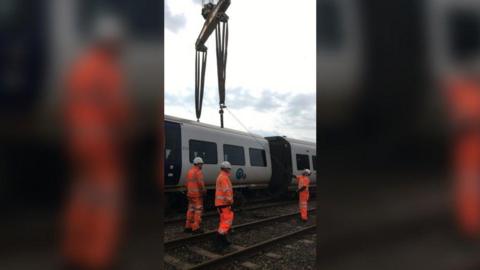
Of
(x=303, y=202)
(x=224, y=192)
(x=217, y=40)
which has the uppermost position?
(x=217, y=40)

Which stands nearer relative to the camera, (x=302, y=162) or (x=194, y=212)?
(x=194, y=212)

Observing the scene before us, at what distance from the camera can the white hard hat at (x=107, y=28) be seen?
3.49ft

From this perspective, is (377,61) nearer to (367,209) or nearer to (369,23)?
(369,23)

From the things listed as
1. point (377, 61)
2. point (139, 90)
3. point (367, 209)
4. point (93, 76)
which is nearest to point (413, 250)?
point (367, 209)

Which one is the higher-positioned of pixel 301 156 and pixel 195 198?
pixel 301 156

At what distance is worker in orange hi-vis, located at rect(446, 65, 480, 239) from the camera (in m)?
0.94

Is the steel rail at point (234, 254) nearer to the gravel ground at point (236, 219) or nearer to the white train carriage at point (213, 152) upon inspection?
the gravel ground at point (236, 219)

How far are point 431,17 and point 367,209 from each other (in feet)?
2.10

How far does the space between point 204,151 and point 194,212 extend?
3.03 meters

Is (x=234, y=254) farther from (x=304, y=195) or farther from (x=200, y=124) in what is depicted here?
(x=200, y=124)

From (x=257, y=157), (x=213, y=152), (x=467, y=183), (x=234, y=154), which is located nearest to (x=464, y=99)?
(x=467, y=183)

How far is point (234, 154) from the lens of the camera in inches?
447

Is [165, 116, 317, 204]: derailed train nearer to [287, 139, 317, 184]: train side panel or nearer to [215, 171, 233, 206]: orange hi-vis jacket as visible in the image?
[287, 139, 317, 184]: train side panel

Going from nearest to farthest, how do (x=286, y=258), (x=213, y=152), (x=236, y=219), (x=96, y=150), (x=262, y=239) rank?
1. (x=96, y=150)
2. (x=286, y=258)
3. (x=262, y=239)
4. (x=236, y=219)
5. (x=213, y=152)
